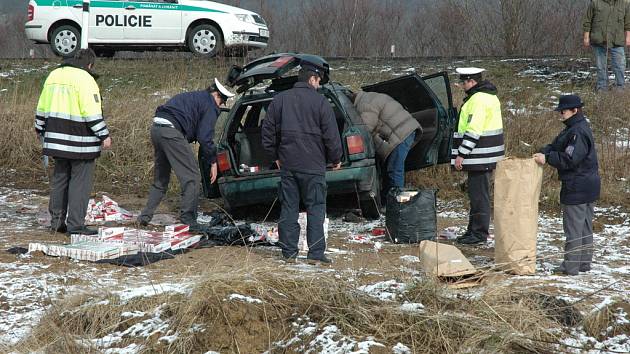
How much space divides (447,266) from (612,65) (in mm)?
9001

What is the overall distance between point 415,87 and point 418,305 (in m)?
5.37

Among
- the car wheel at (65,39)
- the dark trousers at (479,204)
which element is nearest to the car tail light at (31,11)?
Answer: the car wheel at (65,39)

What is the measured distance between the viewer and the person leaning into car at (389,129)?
31.8ft

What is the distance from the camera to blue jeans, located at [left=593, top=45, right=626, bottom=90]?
1405 cm

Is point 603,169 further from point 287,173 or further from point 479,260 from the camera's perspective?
point 287,173

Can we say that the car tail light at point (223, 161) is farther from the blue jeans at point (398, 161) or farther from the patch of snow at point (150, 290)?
the patch of snow at point (150, 290)

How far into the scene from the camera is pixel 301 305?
578 centimetres

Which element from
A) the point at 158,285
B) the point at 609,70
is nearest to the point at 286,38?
the point at 609,70

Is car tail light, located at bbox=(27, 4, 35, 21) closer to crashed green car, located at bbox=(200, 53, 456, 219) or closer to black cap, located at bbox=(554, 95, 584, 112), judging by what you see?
crashed green car, located at bbox=(200, 53, 456, 219)

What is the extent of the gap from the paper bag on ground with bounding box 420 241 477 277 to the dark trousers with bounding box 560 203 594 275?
1.02m

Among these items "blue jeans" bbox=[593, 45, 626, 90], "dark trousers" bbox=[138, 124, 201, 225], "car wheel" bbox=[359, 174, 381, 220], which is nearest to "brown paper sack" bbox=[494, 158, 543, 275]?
"car wheel" bbox=[359, 174, 381, 220]

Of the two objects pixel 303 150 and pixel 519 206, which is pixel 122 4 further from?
pixel 519 206

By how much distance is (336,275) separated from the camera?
6301 mm

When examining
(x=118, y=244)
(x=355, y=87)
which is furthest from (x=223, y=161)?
(x=355, y=87)
